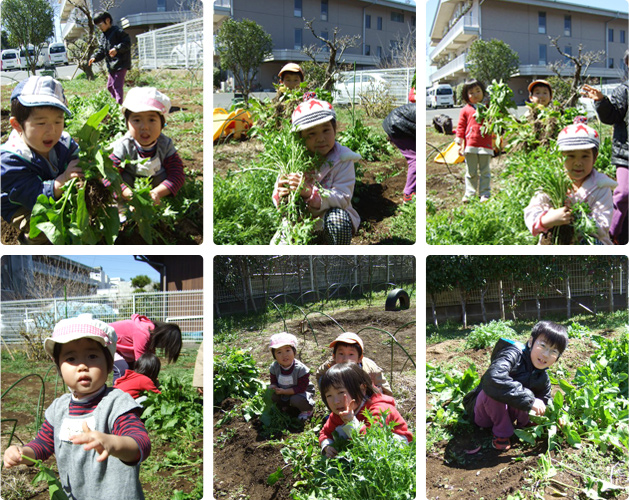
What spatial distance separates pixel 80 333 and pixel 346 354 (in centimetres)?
124

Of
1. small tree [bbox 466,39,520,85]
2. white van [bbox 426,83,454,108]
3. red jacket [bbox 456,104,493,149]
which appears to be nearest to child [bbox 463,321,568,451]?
red jacket [bbox 456,104,493,149]

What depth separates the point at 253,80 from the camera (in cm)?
269

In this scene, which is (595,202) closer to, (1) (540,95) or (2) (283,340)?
(1) (540,95)

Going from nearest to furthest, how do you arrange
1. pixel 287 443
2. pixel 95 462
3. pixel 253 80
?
1. pixel 95 462
2. pixel 287 443
3. pixel 253 80

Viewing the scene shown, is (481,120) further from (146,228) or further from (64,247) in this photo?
(64,247)

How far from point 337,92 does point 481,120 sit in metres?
0.88

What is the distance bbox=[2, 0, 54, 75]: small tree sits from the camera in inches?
98.0

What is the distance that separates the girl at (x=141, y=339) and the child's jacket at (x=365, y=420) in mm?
907

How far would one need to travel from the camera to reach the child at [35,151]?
224 cm

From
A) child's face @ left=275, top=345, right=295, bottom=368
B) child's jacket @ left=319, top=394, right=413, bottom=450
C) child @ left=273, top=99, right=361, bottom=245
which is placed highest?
child @ left=273, top=99, right=361, bottom=245

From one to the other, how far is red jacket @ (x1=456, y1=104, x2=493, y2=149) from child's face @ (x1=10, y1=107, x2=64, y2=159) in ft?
7.02

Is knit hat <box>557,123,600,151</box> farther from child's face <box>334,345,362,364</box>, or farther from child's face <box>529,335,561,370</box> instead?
child's face <box>334,345,362,364</box>

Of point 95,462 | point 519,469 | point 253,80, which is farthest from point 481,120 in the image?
point 95,462

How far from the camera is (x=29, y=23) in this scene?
2.54m
